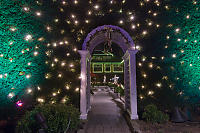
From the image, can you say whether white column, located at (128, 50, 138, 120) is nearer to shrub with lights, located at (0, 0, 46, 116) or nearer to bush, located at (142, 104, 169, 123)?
bush, located at (142, 104, 169, 123)

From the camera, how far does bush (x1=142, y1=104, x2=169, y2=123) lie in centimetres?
478

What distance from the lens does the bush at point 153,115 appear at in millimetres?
4781

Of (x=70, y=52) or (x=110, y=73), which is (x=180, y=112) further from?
(x=110, y=73)

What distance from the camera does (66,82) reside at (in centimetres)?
545

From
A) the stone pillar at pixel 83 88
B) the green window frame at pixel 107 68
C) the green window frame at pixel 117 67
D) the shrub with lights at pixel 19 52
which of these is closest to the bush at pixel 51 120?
the shrub with lights at pixel 19 52

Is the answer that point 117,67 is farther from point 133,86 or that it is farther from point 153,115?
point 153,115

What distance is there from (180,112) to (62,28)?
18.9 feet

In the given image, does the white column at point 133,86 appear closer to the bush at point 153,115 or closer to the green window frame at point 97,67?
the bush at point 153,115

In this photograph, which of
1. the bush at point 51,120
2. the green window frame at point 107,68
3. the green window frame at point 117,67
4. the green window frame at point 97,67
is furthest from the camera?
the green window frame at point 117,67

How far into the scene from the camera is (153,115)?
481 centimetres

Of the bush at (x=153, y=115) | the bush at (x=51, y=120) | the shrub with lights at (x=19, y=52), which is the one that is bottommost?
the bush at (x=153, y=115)

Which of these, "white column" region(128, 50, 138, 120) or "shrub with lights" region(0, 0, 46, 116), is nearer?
"shrub with lights" region(0, 0, 46, 116)

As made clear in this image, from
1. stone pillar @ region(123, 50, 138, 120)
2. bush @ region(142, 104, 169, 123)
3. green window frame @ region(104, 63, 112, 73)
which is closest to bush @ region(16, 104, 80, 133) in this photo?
stone pillar @ region(123, 50, 138, 120)

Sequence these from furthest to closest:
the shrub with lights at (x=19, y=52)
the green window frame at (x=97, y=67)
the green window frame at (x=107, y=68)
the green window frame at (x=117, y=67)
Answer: the green window frame at (x=117, y=67) < the green window frame at (x=107, y=68) < the green window frame at (x=97, y=67) < the shrub with lights at (x=19, y=52)
